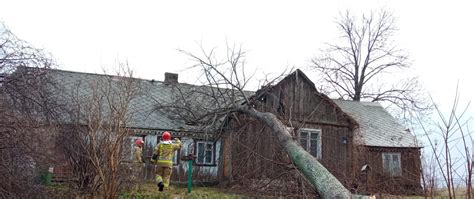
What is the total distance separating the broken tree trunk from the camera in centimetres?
668

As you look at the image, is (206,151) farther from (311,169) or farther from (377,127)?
(311,169)

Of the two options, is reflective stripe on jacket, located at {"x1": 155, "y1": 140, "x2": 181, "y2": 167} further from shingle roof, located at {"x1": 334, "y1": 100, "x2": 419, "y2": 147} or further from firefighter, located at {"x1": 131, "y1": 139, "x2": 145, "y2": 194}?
shingle roof, located at {"x1": 334, "y1": 100, "x2": 419, "y2": 147}

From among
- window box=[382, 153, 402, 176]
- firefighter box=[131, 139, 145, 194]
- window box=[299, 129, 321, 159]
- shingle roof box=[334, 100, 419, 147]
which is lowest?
firefighter box=[131, 139, 145, 194]

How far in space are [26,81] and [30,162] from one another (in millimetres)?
1617

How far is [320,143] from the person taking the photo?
17.9 m

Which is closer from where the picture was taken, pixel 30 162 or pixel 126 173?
pixel 30 162

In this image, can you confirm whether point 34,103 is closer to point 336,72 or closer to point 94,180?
point 94,180

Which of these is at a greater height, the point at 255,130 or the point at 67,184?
the point at 255,130

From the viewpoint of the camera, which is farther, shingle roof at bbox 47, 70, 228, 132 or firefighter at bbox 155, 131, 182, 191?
shingle roof at bbox 47, 70, 228, 132

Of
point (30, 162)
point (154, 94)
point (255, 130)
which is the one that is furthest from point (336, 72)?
point (30, 162)

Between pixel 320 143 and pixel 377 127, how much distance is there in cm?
518

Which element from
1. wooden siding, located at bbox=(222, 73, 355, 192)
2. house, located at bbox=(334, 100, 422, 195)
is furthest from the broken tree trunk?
house, located at bbox=(334, 100, 422, 195)

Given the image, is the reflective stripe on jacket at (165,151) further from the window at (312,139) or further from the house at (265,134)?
the window at (312,139)

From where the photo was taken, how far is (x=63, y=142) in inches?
405
